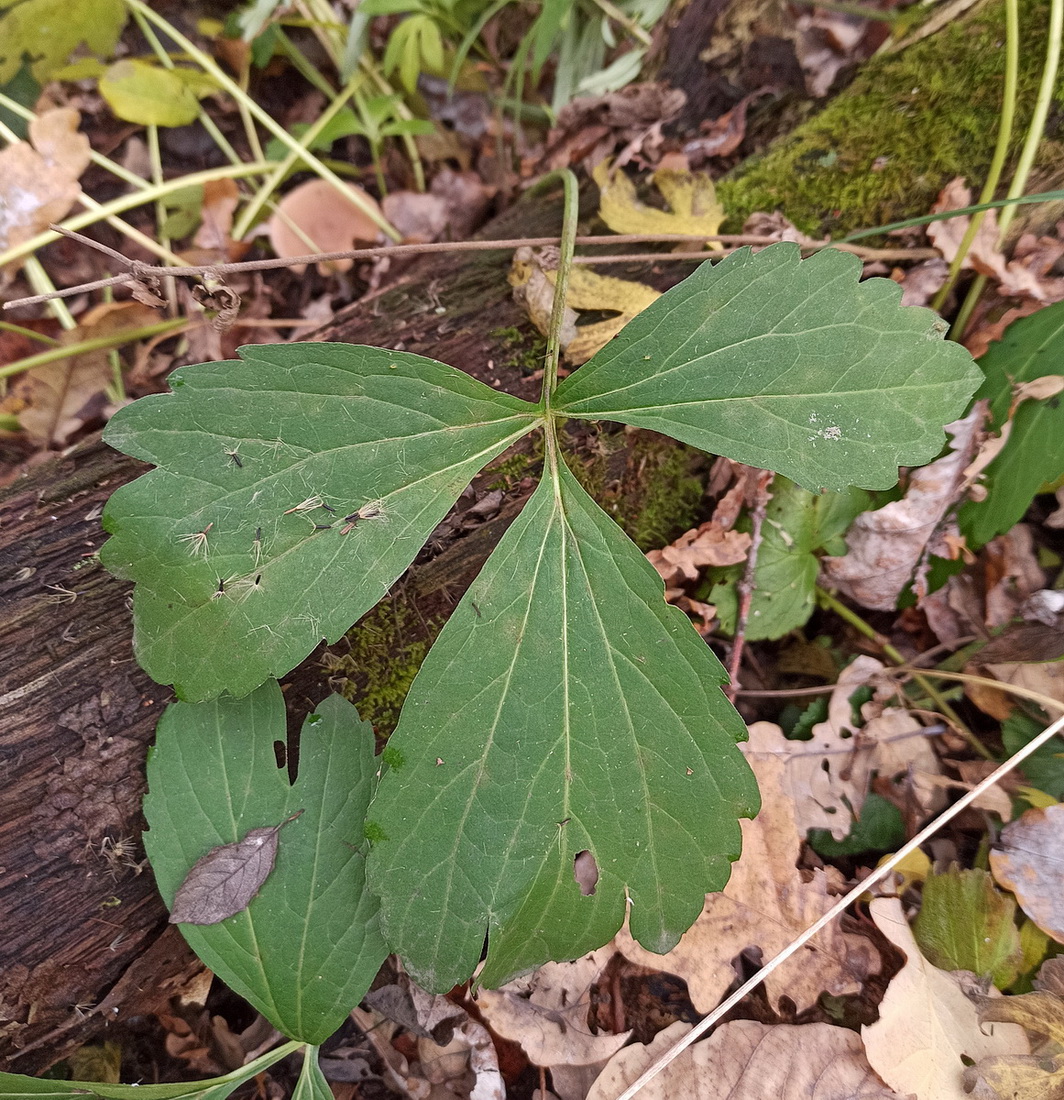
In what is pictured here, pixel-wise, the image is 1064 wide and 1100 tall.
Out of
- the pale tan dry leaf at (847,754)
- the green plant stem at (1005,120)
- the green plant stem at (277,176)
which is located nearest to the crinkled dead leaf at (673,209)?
the green plant stem at (1005,120)

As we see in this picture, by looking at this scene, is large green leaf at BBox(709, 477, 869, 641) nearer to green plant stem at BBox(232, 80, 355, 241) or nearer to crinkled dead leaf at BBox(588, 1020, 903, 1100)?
crinkled dead leaf at BBox(588, 1020, 903, 1100)

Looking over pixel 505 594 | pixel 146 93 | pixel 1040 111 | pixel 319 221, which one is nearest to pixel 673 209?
pixel 1040 111

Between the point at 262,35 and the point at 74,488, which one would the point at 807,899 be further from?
the point at 262,35

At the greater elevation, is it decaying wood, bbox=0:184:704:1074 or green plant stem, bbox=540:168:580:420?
green plant stem, bbox=540:168:580:420

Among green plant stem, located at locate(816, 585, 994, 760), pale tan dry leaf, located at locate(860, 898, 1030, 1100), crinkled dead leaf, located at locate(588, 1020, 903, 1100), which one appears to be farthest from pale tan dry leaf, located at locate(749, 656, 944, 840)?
crinkled dead leaf, located at locate(588, 1020, 903, 1100)

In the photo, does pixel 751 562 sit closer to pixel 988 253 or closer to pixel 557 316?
pixel 557 316
